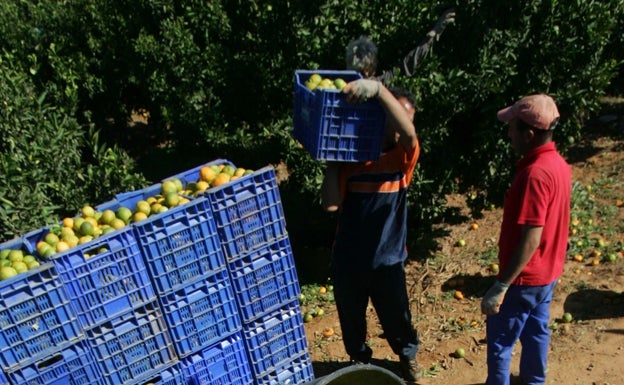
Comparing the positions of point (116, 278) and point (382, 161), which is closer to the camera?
point (116, 278)

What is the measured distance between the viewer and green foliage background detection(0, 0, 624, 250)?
555cm

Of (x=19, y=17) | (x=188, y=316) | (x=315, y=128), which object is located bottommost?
(x=188, y=316)

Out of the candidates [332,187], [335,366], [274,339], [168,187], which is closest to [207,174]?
[168,187]

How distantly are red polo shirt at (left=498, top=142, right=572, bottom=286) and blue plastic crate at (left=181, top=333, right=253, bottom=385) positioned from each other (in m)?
1.96

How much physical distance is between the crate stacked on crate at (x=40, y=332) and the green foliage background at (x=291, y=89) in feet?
6.02

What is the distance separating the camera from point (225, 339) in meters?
4.20

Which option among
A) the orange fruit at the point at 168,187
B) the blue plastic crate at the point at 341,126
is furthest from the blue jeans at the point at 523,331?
the orange fruit at the point at 168,187

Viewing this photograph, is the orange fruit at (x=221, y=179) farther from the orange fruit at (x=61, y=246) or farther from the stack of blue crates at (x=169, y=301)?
the orange fruit at (x=61, y=246)

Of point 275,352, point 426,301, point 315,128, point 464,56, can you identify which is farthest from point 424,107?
point 275,352

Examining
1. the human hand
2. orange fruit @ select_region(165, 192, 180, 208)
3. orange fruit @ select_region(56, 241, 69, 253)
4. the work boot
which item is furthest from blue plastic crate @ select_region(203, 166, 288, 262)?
the human hand

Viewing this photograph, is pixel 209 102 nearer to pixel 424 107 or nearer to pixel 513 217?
pixel 424 107

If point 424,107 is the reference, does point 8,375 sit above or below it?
below

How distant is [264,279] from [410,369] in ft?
5.02

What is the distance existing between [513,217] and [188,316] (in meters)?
2.20
